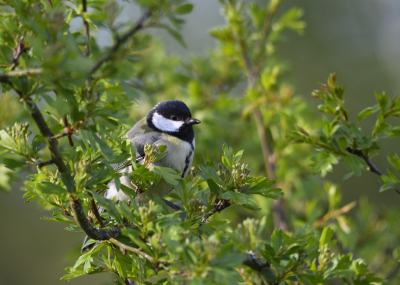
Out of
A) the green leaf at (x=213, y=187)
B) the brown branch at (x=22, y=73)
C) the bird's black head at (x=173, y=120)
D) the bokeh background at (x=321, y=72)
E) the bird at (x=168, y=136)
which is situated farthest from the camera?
the bokeh background at (x=321, y=72)

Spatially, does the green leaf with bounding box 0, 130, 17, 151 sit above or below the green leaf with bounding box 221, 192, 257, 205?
above

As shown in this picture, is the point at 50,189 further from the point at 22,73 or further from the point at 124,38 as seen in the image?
the point at 124,38

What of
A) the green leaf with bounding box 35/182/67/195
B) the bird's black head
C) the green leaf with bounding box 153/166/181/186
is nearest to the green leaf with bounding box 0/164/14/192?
the bird's black head

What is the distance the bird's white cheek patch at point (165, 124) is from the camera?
2.31m

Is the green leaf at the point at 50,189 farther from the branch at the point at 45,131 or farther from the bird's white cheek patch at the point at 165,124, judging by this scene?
the bird's white cheek patch at the point at 165,124

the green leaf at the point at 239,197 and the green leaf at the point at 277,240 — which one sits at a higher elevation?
the green leaf at the point at 239,197

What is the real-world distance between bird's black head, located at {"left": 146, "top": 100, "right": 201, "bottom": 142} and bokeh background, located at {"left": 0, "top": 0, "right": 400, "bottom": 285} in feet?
14.9

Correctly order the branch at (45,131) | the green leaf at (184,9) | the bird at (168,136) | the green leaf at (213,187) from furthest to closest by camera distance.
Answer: the bird at (168,136)
the green leaf at (184,9)
the green leaf at (213,187)
the branch at (45,131)

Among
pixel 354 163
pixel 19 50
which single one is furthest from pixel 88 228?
pixel 354 163

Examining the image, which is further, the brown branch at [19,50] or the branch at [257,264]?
the branch at [257,264]

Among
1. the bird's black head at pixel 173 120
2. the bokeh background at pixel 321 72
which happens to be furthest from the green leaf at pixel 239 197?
the bokeh background at pixel 321 72

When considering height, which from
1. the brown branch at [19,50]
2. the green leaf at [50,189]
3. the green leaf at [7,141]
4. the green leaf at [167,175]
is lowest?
the green leaf at [167,175]

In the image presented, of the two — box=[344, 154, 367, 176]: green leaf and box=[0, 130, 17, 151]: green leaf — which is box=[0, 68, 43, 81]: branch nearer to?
box=[0, 130, 17, 151]: green leaf

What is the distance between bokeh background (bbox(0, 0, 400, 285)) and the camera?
23.6 feet
